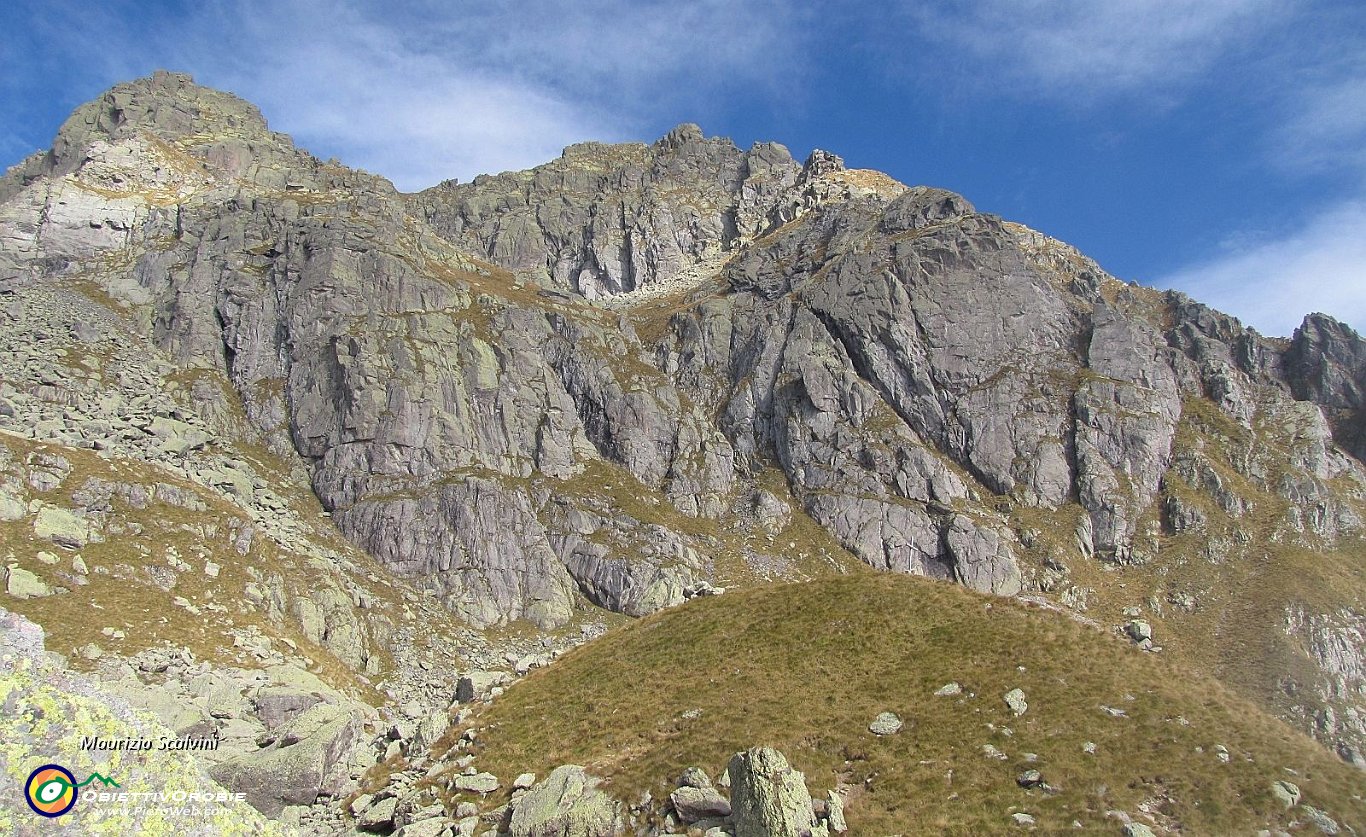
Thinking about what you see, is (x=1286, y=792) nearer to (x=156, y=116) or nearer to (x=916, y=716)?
(x=916, y=716)

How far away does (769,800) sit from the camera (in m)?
16.0

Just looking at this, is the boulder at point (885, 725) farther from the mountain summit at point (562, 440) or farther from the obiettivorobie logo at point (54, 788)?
the mountain summit at point (562, 440)

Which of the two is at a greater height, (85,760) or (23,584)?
(85,760)

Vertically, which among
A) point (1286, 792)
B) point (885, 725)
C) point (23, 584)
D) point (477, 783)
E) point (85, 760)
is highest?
point (1286, 792)

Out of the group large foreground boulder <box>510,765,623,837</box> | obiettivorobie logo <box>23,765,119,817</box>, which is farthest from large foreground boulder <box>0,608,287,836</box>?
large foreground boulder <box>510,765,623,837</box>

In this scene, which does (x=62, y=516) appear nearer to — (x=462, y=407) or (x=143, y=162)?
(x=462, y=407)

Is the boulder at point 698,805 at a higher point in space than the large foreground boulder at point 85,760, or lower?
lower

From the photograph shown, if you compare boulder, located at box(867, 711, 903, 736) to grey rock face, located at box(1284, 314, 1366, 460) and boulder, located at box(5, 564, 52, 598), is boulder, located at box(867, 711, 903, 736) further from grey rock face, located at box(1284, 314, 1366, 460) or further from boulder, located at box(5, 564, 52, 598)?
grey rock face, located at box(1284, 314, 1366, 460)

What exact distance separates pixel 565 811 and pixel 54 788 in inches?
560

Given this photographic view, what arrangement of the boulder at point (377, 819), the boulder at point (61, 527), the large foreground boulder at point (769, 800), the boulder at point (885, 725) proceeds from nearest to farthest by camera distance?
the large foreground boulder at point (769, 800), the boulder at point (377, 819), the boulder at point (885, 725), the boulder at point (61, 527)

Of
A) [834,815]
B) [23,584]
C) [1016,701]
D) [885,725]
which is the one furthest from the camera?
[23,584]

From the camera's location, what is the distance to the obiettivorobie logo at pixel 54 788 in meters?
6.02

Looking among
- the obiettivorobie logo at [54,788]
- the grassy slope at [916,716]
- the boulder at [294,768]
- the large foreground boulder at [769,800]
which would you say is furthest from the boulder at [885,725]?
the obiettivorobie logo at [54,788]

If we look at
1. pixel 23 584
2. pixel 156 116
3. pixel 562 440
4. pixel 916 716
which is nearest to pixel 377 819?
pixel 916 716
